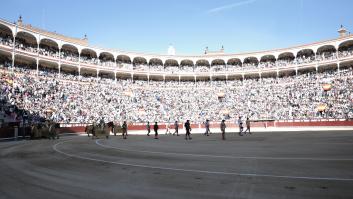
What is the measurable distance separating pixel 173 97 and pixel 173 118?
9.32m

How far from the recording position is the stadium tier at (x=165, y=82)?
141ft

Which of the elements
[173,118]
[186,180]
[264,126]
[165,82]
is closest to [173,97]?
[165,82]

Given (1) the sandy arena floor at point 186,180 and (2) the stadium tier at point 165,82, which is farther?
(2) the stadium tier at point 165,82

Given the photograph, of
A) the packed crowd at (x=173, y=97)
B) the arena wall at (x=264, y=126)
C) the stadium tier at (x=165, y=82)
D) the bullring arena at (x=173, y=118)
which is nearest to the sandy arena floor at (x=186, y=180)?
the bullring arena at (x=173, y=118)

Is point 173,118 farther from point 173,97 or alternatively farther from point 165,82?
point 165,82

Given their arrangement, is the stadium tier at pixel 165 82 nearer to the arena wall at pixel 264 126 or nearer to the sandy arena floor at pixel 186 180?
the arena wall at pixel 264 126

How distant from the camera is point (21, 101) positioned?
1409 inches

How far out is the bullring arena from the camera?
639cm

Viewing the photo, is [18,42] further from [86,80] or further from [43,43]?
[86,80]

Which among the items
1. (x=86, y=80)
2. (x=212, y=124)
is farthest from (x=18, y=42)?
(x=212, y=124)

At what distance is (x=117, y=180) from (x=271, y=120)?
141 feet

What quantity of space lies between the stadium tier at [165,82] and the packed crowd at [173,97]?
0.17m

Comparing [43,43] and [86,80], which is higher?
[43,43]

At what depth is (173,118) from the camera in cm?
→ 5181
